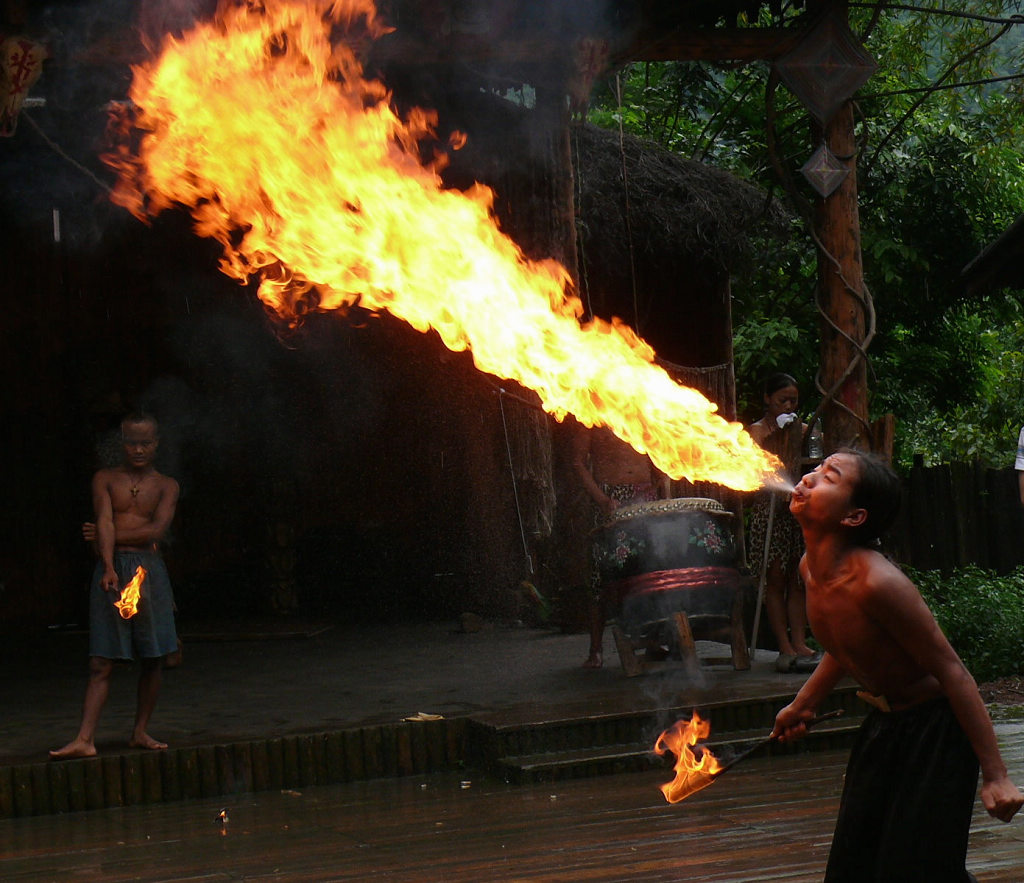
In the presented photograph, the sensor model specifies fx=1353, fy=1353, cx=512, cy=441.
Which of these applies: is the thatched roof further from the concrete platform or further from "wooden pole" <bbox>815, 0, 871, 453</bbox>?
the concrete platform

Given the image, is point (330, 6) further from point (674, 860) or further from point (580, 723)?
point (674, 860)

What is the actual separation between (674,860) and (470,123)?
225 inches

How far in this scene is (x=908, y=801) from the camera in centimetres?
301

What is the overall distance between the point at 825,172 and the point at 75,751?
4.65 m

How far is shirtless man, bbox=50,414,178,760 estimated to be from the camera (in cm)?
599

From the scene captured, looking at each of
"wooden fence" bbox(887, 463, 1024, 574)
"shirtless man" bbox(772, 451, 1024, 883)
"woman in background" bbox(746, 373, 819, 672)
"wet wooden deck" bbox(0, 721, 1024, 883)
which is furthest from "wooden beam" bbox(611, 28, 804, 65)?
"wooden fence" bbox(887, 463, 1024, 574)

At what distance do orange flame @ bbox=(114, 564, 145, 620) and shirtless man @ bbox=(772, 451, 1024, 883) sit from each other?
11.8 ft

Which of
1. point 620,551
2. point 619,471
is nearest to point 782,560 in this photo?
point 620,551

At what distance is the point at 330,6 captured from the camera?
21.7 feet

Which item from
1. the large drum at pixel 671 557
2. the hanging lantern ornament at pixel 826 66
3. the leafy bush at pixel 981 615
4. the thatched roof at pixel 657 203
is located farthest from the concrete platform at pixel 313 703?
the thatched roof at pixel 657 203

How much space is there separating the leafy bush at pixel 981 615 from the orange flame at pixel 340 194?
3644 millimetres

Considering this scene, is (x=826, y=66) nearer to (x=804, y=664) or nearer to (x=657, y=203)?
(x=804, y=664)

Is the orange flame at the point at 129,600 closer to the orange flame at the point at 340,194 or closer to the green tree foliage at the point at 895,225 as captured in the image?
the orange flame at the point at 340,194

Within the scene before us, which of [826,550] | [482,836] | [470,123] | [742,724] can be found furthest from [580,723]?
[470,123]
